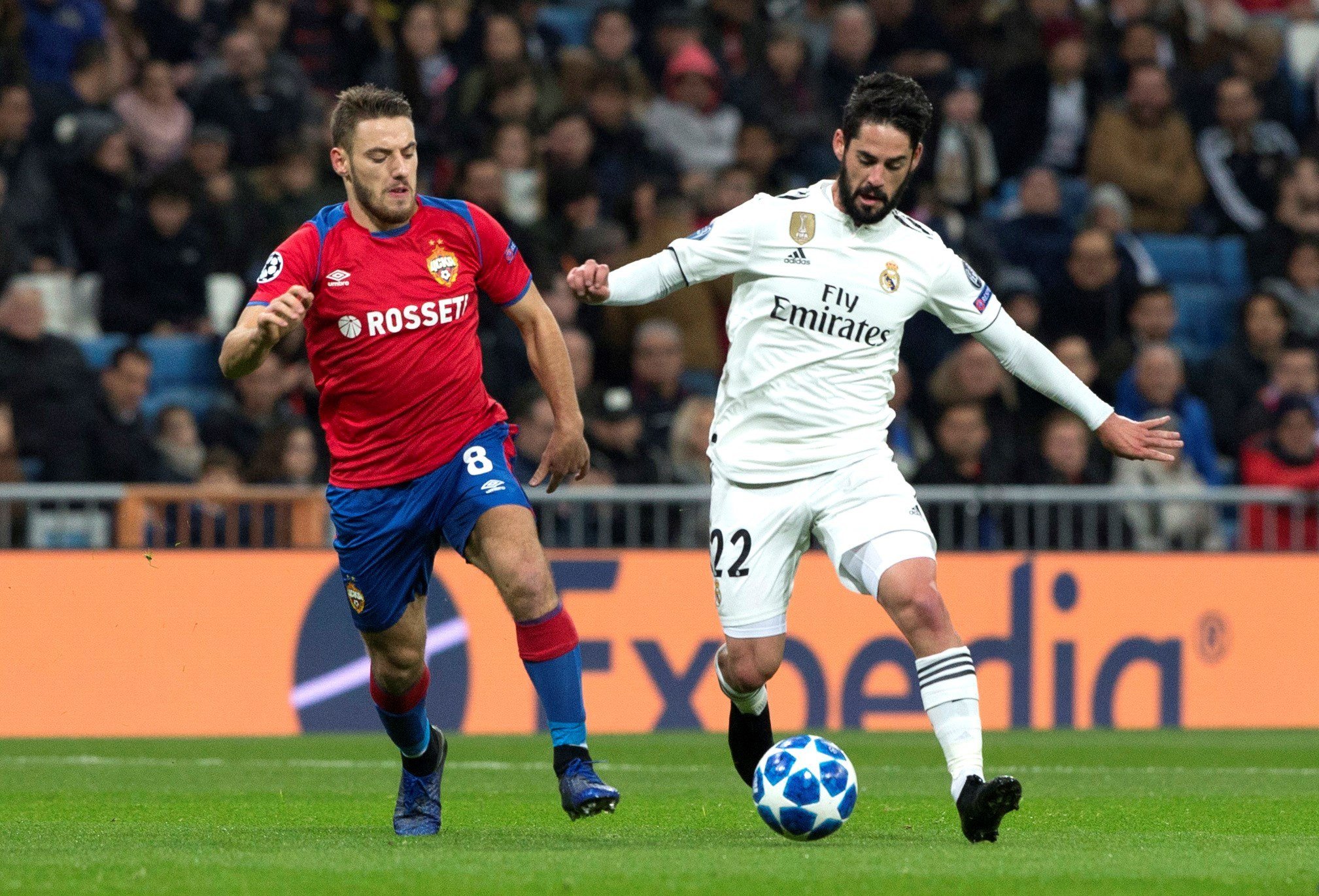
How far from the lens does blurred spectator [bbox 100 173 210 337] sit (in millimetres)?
14727

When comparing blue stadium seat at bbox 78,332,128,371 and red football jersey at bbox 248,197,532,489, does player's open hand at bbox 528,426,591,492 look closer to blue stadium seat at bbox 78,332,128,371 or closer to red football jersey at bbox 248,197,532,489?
red football jersey at bbox 248,197,532,489

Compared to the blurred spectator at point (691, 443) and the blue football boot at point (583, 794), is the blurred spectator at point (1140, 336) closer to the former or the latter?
the blurred spectator at point (691, 443)

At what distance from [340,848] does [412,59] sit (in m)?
10.6

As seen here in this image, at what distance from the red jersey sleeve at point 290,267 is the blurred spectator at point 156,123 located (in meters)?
8.79

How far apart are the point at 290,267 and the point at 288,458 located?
6270 mm

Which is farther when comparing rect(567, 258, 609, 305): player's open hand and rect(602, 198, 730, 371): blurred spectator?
rect(602, 198, 730, 371): blurred spectator

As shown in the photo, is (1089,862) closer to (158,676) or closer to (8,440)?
(158,676)

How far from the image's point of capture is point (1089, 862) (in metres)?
6.28

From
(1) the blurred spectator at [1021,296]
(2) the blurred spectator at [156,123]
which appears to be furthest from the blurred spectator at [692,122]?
(2) the blurred spectator at [156,123]

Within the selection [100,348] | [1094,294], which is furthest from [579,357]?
[1094,294]

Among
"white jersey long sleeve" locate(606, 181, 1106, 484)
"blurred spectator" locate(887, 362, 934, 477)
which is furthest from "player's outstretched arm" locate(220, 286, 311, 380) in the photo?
"blurred spectator" locate(887, 362, 934, 477)

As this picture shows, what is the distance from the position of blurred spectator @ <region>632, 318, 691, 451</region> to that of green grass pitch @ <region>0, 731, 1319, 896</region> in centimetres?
254

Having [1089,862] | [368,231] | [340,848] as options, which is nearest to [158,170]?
[368,231]

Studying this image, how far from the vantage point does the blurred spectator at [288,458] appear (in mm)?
13148
